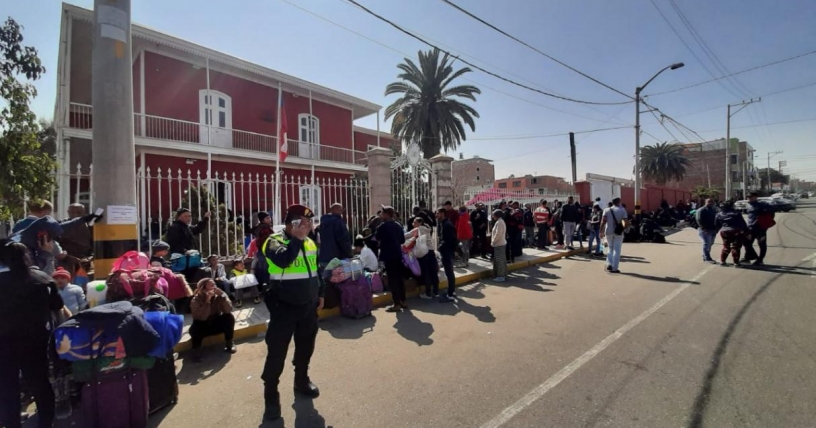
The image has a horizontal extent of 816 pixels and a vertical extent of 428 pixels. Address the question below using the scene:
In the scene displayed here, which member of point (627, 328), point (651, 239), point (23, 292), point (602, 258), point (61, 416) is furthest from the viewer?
point (651, 239)

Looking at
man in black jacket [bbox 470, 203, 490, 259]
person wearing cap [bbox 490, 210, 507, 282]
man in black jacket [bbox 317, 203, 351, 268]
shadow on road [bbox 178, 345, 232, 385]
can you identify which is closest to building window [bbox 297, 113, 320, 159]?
man in black jacket [bbox 470, 203, 490, 259]

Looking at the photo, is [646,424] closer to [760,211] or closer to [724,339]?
[724,339]

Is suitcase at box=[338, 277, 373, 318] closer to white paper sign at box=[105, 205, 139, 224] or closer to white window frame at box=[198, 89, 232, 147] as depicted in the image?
white paper sign at box=[105, 205, 139, 224]

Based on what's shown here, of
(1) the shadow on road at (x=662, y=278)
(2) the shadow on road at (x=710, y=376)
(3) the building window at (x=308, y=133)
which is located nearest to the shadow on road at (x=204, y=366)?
(2) the shadow on road at (x=710, y=376)

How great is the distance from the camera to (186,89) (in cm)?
1548

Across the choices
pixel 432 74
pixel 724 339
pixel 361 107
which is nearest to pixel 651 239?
pixel 724 339

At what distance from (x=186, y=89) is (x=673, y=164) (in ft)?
153

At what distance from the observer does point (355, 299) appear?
5820mm

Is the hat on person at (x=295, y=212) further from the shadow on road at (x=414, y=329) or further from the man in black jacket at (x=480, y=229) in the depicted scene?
the man in black jacket at (x=480, y=229)

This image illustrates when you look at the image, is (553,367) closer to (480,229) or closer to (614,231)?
(614,231)

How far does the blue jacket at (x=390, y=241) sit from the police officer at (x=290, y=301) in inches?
113

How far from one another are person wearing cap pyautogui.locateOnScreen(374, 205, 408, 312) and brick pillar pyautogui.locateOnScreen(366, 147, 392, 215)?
2.94 metres

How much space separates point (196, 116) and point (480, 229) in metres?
12.8

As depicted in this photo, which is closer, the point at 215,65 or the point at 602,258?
the point at 602,258
